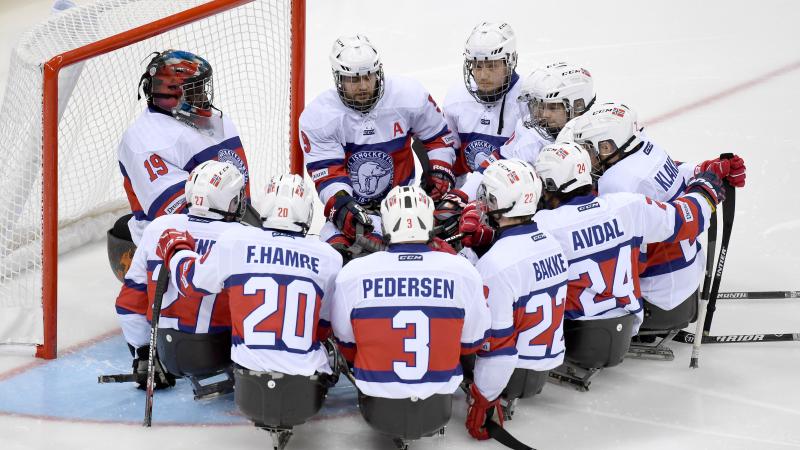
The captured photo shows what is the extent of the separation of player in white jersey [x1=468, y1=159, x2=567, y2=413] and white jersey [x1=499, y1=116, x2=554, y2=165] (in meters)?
0.85

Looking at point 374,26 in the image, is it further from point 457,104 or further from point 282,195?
point 282,195

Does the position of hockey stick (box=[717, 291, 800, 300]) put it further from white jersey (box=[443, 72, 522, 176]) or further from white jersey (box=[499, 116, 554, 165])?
white jersey (box=[443, 72, 522, 176])

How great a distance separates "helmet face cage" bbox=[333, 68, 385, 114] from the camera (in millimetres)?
4938

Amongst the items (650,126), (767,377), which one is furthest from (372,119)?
(650,126)

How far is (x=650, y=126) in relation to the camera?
721 centimetres

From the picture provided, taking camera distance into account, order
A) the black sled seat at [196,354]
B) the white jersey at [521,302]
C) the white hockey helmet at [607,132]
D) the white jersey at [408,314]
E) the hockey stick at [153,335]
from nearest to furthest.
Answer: the white jersey at [408,314] < the white jersey at [521,302] < the hockey stick at [153,335] < the black sled seat at [196,354] < the white hockey helmet at [607,132]

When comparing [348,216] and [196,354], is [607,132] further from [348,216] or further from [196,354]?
[196,354]

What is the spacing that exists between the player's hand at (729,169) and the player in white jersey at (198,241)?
73.9 inches

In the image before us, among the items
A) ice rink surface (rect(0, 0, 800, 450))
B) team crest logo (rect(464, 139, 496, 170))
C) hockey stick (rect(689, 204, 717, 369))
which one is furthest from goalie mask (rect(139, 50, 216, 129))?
hockey stick (rect(689, 204, 717, 369))

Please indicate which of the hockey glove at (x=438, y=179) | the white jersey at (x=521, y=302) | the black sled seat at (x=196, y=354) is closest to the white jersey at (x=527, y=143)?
the hockey glove at (x=438, y=179)

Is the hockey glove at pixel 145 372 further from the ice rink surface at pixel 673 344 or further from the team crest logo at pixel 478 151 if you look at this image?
→ the team crest logo at pixel 478 151

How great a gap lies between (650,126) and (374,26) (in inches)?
93.6

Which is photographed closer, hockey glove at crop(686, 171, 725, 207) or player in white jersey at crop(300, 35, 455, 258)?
hockey glove at crop(686, 171, 725, 207)

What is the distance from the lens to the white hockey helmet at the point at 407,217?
3.76 metres
